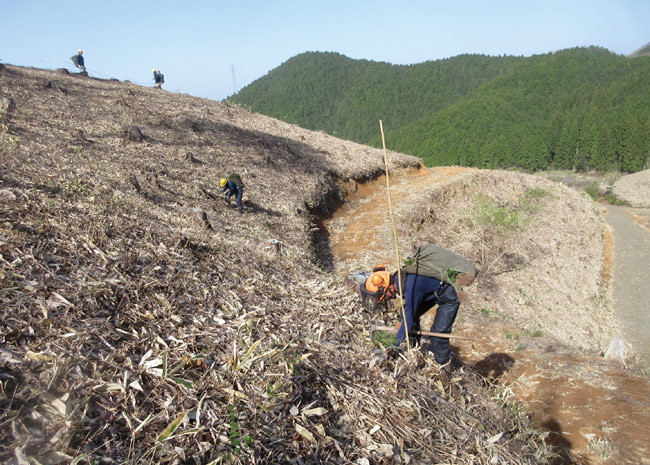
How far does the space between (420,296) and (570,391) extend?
8.45 feet

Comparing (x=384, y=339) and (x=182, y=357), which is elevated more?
(x=182, y=357)

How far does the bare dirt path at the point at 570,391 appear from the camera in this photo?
12.6ft

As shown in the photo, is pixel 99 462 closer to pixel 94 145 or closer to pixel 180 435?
pixel 180 435

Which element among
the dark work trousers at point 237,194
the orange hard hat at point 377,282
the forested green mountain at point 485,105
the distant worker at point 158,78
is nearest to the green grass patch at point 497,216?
the dark work trousers at point 237,194

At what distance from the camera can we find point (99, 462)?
195 cm

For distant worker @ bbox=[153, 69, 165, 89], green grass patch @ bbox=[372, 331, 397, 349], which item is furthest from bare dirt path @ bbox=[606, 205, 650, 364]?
distant worker @ bbox=[153, 69, 165, 89]

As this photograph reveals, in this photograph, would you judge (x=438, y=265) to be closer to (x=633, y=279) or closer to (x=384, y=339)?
(x=384, y=339)

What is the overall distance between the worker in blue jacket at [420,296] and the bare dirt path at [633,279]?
906cm

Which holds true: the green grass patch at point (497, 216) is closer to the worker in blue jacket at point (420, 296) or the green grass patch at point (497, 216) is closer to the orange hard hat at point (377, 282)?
the worker in blue jacket at point (420, 296)

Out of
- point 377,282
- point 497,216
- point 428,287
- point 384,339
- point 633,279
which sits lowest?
point 633,279

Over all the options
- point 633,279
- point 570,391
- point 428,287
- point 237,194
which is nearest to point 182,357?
point 428,287

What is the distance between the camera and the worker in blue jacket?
4.38 metres

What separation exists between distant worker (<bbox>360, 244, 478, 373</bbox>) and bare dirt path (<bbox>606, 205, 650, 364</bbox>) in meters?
9.08

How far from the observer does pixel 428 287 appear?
4.51 meters
